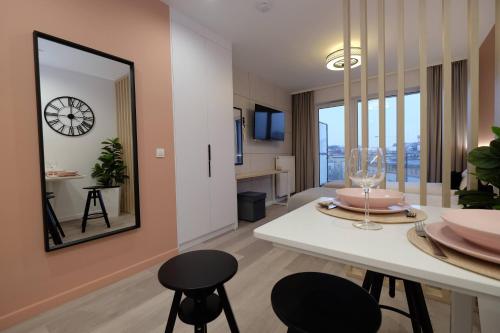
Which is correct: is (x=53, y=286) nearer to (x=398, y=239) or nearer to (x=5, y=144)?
(x=5, y=144)

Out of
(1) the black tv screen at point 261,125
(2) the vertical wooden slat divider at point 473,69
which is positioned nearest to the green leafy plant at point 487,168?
(2) the vertical wooden slat divider at point 473,69

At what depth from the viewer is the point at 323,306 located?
77 cm

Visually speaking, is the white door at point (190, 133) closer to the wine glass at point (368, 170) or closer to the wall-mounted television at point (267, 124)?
the wall-mounted television at point (267, 124)

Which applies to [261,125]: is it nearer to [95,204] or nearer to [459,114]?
[95,204]

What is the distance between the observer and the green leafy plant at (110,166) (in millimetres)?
1872

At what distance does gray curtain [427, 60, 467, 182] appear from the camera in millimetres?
3738

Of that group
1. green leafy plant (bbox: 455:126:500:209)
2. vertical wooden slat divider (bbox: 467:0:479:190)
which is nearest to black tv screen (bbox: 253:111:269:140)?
vertical wooden slat divider (bbox: 467:0:479:190)

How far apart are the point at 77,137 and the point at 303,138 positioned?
4586 millimetres

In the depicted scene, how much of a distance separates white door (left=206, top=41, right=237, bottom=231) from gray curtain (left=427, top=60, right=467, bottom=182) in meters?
3.54

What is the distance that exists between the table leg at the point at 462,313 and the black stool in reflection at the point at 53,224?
7.41 feet

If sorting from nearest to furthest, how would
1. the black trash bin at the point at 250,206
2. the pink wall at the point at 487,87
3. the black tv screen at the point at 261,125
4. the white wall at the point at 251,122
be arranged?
1. the pink wall at the point at 487,87
2. the black trash bin at the point at 250,206
3. the white wall at the point at 251,122
4. the black tv screen at the point at 261,125

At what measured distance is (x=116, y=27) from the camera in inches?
75.5

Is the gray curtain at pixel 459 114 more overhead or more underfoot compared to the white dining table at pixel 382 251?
more overhead

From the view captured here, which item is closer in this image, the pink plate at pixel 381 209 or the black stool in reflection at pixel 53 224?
the pink plate at pixel 381 209
